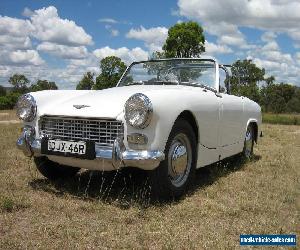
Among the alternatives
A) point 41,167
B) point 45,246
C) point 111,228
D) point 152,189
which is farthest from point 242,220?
point 41,167

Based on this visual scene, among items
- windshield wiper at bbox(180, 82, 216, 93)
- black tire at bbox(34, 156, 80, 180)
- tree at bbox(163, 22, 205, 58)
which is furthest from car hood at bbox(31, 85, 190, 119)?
tree at bbox(163, 22, 205, 58)

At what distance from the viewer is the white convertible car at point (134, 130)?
388 centimetres

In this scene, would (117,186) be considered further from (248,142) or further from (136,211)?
(248,142)

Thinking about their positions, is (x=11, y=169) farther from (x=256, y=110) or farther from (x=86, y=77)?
(x=86, y=77)

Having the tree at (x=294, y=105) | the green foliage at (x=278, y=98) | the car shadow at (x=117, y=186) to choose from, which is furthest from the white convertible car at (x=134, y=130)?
the tree at (x=294, y=105)

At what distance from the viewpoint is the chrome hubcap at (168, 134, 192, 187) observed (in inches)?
166

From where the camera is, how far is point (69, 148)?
4.10 metres

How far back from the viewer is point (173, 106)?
13.4ft

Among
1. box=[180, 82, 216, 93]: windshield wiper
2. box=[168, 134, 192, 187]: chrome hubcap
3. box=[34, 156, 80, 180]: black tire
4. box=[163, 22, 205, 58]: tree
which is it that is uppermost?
box=[163, 22, 205, 58]: tree

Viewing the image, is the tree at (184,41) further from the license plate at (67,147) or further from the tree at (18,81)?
the tree at (18,81)

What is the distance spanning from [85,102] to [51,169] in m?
1.14

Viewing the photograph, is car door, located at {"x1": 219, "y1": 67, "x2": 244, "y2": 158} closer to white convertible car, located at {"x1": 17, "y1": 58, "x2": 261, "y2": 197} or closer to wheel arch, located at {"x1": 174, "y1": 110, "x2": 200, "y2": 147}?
white convertible car, located at {"x1": 17, "y1": 58, "x2": 261, "y2": 197}

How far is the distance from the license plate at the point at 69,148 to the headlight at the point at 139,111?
46 cm

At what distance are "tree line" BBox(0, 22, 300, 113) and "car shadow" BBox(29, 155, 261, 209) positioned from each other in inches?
65.9
